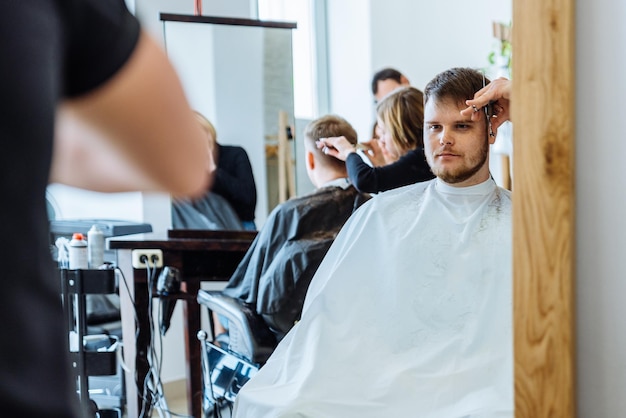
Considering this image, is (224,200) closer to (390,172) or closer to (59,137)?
(390,172)

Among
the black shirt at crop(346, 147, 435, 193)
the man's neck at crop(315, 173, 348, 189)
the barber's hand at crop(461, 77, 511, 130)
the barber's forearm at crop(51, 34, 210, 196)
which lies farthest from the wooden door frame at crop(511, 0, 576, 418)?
the man's neck at crop(315, 173, 348, 189)

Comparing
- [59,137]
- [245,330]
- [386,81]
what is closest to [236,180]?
[245,330]

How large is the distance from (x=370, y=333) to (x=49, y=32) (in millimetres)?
1422

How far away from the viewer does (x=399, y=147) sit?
7.82 feet

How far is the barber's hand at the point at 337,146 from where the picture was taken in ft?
8.77

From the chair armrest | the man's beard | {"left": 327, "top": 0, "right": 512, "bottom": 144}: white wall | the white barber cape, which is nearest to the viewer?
the white barber cape

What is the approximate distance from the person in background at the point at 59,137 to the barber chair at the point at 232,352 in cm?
186

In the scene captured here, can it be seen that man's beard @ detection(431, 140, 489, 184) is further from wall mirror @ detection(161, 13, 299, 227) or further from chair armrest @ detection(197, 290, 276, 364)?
wall mirror @ detection(161, 13, 299, 227)

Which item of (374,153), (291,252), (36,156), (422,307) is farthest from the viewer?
(374,153)

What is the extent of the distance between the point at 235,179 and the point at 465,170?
5.02 feet

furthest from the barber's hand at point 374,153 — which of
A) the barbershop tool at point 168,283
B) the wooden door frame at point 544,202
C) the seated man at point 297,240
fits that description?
the wooden door frame at point 544,202

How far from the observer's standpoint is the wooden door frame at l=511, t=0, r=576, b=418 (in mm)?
1199

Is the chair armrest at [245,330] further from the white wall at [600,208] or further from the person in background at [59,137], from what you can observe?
the person in background at [59,137]

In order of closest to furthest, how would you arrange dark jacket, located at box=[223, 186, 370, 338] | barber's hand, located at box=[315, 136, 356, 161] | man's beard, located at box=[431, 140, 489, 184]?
man's beard, located at box=[431, 140, 489, 184] → dark jacket, located at box=[223, 186, 370, 338] → barber's hand, located at box=[315, 136, 356, 161]
